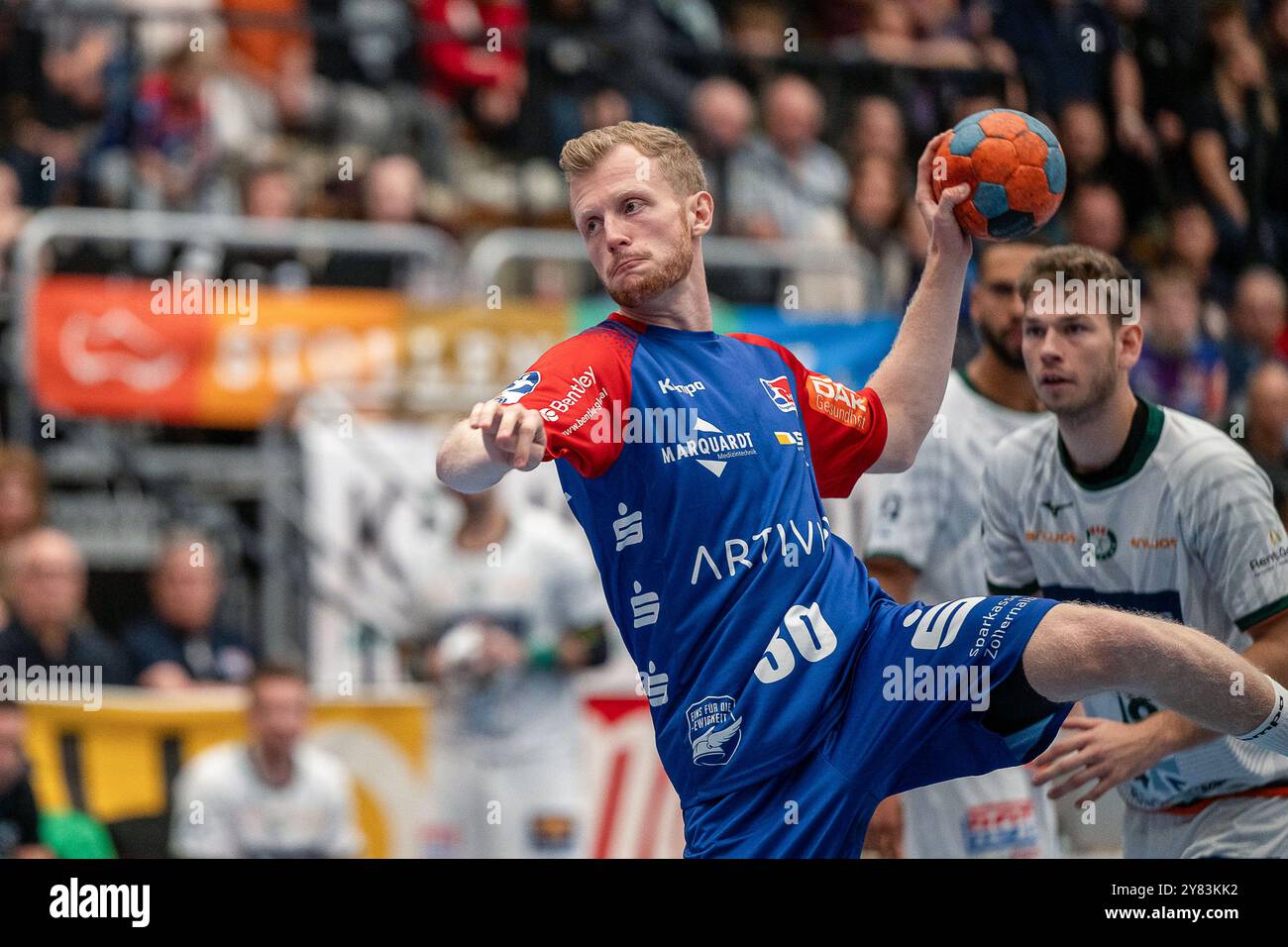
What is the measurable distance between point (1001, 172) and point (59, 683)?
655 centimetres

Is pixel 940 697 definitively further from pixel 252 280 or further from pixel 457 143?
pixel 457 143

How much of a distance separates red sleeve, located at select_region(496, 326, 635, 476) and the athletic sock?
74.3 inches

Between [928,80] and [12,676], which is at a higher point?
[928,80]

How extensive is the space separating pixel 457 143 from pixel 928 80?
3717 millimetres

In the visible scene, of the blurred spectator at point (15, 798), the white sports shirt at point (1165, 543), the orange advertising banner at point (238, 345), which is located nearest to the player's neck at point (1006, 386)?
the white sports shirt at point (1165, 543)

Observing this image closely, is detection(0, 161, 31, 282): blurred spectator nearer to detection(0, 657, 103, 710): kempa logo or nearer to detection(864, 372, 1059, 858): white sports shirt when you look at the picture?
detection(0, 657, 103, 710): kempa logo

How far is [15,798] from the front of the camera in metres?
8.80

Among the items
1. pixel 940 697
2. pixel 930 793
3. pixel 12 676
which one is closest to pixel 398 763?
pixel 12 676

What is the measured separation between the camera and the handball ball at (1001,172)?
542cm

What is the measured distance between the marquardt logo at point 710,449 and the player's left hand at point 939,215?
1090 millimetres

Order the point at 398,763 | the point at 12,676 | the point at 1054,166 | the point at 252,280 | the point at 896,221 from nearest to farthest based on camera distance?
the point at 1054,166 < the point at 12,676 < the point at 398,763 < the point at 252,280 < the point at 896,221

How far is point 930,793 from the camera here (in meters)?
7.19

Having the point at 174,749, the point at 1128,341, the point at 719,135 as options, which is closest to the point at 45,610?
the point at 174,749
